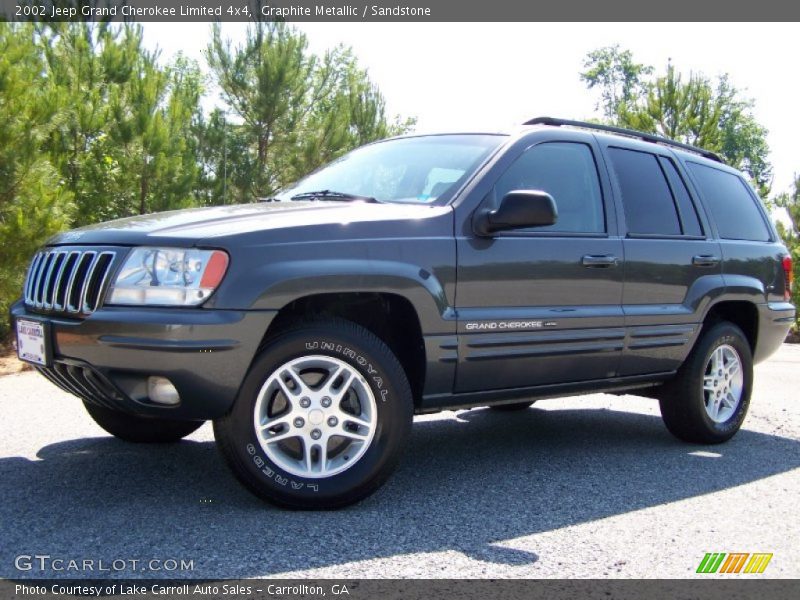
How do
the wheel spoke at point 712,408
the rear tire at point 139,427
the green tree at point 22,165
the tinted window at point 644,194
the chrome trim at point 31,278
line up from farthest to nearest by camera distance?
1. the green tree at point 22,165
2. the wheel spoke at point 712,408
3. the tinted window at point 644,194
4. the rear tire at point 139,427
5. the chrome trim at point 31,278

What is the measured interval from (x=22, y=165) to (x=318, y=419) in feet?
21.7

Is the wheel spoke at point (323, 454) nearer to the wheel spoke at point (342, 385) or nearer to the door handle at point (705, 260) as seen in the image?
the wheel spoke at point (342, 385)

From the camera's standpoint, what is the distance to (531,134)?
4805mm

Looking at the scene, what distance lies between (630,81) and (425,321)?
2588 inches

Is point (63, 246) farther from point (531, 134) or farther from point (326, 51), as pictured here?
point (326, 51)

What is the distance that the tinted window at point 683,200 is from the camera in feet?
18.4

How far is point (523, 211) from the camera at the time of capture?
4176mm

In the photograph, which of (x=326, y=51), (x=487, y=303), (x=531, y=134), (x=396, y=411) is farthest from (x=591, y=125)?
(x=326, y=51)

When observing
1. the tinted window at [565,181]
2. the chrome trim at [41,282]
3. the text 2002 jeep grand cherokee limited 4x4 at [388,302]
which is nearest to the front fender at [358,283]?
the text 2002 jeep grand cherokee limited 4x4 at [388,302]

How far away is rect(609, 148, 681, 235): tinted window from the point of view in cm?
524

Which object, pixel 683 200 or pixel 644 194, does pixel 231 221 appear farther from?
pixel 683 200

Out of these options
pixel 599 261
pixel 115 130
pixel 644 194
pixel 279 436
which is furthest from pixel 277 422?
pixel 115 130

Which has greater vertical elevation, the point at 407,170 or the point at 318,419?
the point at 407,170

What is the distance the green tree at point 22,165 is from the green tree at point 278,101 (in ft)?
30.3
